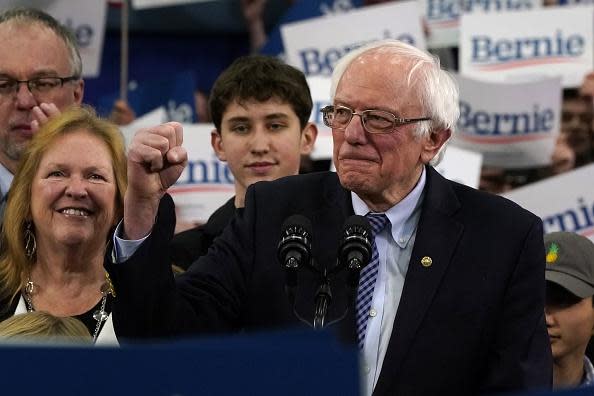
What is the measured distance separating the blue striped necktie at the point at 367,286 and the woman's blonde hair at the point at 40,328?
0.60 meters

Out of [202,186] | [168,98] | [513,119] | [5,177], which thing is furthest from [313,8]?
[5,177]

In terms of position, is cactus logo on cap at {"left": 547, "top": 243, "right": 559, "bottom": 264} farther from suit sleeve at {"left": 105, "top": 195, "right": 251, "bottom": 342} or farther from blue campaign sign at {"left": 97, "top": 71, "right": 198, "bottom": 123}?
blue campaign sign at {"left": 97, "top": 71, "right": 198, "bottom": 123}

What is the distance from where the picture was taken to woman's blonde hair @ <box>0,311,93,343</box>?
3091 millimetres

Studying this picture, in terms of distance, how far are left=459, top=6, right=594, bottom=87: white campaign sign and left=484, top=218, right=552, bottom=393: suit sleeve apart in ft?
13.0

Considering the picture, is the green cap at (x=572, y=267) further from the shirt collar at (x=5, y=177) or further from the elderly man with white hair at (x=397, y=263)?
the shirt collar at (x=5, y=177)

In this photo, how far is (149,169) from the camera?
2.96m

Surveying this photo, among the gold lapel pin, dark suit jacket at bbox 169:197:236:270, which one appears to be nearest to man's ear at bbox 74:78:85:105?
dark suit jacket at bbox 169:197:236:270

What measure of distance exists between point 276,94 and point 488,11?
3559mm

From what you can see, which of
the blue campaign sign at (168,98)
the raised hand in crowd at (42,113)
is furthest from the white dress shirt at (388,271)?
the blue campaign sign at (168,98)

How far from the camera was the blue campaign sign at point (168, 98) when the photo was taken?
23.1ft

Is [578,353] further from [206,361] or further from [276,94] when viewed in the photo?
[206,361]

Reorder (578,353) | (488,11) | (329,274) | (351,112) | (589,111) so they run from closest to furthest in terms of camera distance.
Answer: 1. (329,274)
2. (351,112)
3. (578,353)
4. (589,111)
5. (488,11)

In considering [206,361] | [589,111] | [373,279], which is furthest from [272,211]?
[589,111]

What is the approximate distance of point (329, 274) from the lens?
294 centimetres
